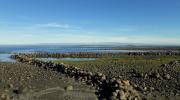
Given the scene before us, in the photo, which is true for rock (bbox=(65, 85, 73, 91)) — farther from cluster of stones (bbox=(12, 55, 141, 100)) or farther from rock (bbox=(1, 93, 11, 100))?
rock (bbox=(1, 93, 11, 100))

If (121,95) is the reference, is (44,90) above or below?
below

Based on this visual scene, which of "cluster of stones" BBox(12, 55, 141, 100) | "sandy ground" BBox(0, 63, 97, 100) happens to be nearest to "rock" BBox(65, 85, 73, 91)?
"sandy ground" BBox(0, 63, 97, 100)

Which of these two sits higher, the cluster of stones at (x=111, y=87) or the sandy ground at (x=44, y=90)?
the cluster of stones at (x=111, y=87)

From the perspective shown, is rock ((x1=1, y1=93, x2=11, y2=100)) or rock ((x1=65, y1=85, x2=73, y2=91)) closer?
rock ((x1=1, y1=93, x2=11, y2=100))

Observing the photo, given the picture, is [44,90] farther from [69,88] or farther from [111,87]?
[111,87]

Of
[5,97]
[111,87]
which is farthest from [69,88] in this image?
[5,97]

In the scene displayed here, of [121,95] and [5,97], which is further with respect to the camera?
[5,97]

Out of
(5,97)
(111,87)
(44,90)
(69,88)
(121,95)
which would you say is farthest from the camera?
(69,88)

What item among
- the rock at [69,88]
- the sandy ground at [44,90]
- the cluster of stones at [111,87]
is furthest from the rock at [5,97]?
the cluster of stones at [111,87]

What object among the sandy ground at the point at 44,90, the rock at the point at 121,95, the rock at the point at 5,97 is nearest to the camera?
the rock at the point at 121,95

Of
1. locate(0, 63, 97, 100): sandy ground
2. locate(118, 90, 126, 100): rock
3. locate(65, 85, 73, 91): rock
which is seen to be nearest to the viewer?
locate(118, 90, 126, 100): rock

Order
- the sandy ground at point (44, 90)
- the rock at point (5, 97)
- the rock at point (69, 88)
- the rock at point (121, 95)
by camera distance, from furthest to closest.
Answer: the rock at point (69, 88) → the sandy ground at point (44, 90) → the rock at point (5, 97) → the rock at point (121, 95)

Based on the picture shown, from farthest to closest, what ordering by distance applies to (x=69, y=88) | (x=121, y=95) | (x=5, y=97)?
1. (x=69, y=88)
2. (x=5, y=97)
3. (x=121, y=95)

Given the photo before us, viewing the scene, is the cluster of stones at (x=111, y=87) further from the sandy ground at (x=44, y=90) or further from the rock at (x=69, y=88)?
the rock at (x=69, y=88)
